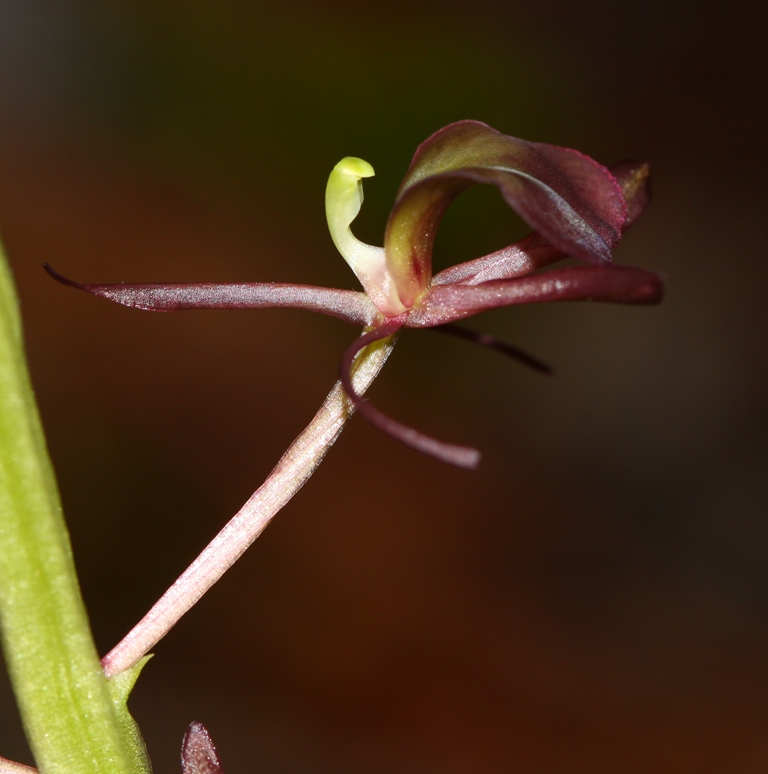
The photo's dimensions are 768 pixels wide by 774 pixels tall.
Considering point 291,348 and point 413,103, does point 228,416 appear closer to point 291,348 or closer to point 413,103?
point 291,348

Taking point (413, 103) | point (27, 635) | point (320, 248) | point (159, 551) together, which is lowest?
point (159, 551)

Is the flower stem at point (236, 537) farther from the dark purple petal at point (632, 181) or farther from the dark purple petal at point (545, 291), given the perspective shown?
the dark purple petal at point (632, 181)

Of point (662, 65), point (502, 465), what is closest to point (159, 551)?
point (502, 465)

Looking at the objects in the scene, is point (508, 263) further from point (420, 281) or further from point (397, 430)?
point (397, 430)

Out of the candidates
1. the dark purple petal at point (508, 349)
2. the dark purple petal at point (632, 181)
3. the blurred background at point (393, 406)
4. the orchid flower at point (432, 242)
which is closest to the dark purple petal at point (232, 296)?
the orchid flower at point (432, 242)

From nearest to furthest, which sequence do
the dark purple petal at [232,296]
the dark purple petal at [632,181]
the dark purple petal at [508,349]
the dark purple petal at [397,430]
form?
the dark purple petal at [397,430] → the dark purple petal at [508,349] → the dark purple petal at [232,296] → the dark purple petal at [632,181]

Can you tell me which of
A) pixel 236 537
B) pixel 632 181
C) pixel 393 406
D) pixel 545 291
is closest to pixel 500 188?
pixel 545 291
